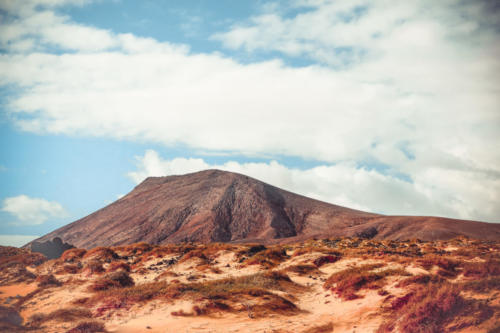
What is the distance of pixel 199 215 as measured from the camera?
9719 cm

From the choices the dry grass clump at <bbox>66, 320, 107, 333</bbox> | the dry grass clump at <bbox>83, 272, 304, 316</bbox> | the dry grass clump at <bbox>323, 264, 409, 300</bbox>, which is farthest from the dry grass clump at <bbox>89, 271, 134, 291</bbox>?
the dry grass clump at <bbox>323, 264, 409, 300</bbox>

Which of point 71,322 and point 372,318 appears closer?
point 372,318

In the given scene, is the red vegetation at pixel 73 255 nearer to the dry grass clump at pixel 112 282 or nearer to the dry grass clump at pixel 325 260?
the dry grass clump at pixel 112 282

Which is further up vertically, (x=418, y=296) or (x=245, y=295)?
(x=418, y=296)

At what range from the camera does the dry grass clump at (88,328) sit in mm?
11500

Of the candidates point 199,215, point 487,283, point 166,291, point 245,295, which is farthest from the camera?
point 199,215

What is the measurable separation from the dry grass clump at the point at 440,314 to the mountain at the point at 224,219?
63.7 metres

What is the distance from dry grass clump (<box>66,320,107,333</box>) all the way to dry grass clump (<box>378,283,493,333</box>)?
10.5 metres

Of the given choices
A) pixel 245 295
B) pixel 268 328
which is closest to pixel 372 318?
pixel 268 328

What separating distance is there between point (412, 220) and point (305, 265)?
64.5 metres

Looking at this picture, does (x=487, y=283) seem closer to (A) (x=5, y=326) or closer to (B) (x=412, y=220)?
(A) (x=5, y=326)

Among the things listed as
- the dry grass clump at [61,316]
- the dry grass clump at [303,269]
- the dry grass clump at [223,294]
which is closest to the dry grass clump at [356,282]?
the dry grass clump at [223,294]

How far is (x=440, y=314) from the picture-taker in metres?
8.91

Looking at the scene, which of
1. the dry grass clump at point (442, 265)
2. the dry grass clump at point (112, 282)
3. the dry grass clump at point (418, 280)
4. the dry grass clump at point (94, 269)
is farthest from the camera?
the dry grass clump at point (94, 269)
